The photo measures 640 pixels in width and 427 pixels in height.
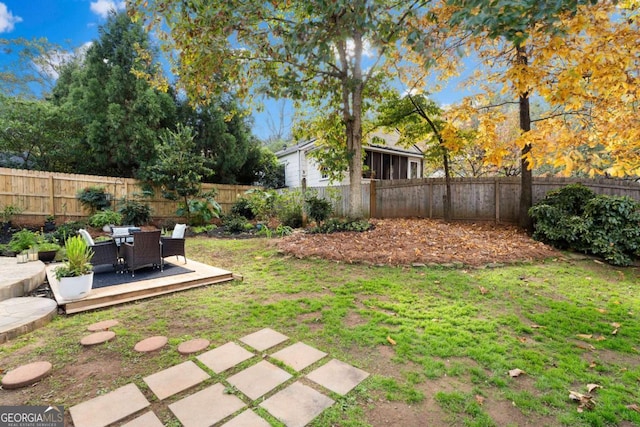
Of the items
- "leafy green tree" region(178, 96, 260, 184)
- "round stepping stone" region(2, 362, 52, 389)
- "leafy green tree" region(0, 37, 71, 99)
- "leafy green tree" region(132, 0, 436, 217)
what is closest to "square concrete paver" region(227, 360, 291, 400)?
"round stepping stone" region(2, 362, 52, 389)

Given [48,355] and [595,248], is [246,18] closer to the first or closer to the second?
[48,355]

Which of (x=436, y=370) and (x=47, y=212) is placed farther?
(x=47, y=212)

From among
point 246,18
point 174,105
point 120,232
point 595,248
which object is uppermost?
point 174,105

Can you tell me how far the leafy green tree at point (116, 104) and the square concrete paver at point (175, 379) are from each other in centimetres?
1135

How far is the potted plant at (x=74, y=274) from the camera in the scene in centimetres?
358

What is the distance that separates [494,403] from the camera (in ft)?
6.44

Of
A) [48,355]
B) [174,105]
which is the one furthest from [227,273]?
[174,105]

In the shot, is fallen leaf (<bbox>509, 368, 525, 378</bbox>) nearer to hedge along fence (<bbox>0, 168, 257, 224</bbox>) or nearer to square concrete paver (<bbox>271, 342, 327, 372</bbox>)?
square concrete paver (<bbox>271, 342, 327, 372</bbox>)

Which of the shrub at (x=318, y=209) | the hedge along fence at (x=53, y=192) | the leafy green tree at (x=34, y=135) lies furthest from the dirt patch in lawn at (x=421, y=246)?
the leafy green tree at (x=34, y=135)

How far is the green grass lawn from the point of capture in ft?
6.43

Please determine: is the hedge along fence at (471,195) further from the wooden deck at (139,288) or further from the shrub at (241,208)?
the wooden deck at (139,288)

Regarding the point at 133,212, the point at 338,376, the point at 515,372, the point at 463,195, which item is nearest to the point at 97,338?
the point at 338,376

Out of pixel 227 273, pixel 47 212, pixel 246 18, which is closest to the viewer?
pixel 227 273

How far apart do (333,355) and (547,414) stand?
1.54 m
